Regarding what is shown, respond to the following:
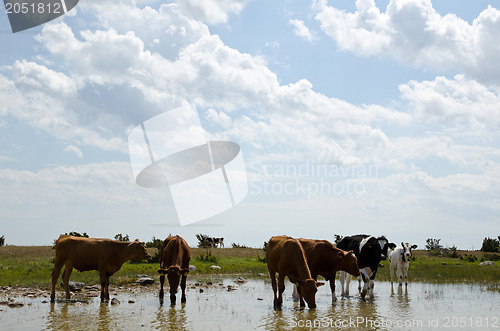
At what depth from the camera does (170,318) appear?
13.1m

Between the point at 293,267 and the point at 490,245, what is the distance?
160 feet

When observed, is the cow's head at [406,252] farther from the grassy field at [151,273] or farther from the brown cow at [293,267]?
the brown cow at [293,267]

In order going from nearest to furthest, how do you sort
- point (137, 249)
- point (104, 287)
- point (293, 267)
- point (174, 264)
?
point (293, 267)
point (174, 264)
point (104, 287)
point (137, 249)

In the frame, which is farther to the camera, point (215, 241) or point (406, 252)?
point (215, 241)

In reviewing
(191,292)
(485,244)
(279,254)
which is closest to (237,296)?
(191,292)

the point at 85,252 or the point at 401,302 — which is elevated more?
the point at 85,252

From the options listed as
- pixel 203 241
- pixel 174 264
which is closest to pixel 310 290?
pixel 174 264

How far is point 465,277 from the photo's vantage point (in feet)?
88.2

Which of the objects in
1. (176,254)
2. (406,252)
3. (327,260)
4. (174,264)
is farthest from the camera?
(406,252)

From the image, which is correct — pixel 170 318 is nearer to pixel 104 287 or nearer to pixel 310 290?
pixel 310 290

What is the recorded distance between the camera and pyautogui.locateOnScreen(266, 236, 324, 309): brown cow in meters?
13.4

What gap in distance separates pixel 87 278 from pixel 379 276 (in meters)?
16.6

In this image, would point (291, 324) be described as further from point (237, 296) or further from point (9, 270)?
point (9, 270)

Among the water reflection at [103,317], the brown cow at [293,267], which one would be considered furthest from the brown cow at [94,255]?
the brown cow at [293,267]
